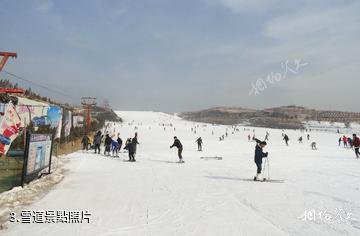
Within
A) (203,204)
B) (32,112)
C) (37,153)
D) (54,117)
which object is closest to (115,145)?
(54,117)

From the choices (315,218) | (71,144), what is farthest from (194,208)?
(71,144)

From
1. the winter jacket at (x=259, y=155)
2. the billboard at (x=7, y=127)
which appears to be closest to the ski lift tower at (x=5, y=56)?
the billboard at (x=7, y=127)

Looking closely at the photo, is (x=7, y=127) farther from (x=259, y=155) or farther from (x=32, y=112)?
(x=259, y=155)

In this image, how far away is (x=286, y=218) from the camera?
310 inches

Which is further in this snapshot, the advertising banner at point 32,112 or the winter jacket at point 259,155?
the advertising banner at point 32,112

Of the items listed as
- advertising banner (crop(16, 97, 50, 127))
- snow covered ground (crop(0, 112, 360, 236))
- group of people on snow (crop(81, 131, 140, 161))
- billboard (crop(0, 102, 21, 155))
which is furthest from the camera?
group of people on snow (crop(81, 131, 140, 161))

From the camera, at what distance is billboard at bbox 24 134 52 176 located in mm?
11602

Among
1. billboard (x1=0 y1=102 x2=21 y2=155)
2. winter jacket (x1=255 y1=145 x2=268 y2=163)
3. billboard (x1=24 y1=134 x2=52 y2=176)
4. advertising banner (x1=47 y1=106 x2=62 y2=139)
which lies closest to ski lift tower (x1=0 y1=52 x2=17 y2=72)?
billboard (x1=0 y1=102 x2=21 y2=155)

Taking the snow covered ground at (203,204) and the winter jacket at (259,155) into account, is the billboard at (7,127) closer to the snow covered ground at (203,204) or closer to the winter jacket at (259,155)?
the snow covered ground at (203,204)

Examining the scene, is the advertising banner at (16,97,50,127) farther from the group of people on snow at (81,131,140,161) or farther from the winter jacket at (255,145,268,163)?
the winter jacket at (255,145,268,163)

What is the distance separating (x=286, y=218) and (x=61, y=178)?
30.0 feet

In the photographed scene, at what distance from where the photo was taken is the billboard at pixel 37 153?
11602mm

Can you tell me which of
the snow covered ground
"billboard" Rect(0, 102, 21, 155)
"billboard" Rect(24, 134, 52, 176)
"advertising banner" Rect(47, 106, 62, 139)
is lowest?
the snow covered ground

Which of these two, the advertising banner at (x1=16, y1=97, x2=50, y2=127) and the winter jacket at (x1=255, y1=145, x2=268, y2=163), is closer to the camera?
the winter jacket at (x1=255, y1=145, x2=268, y2=163)
